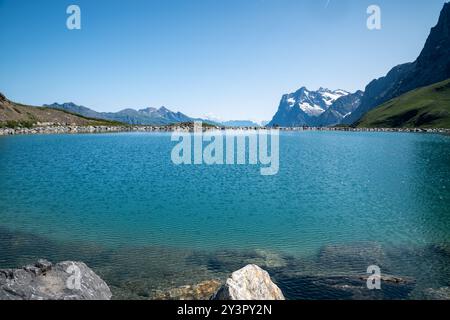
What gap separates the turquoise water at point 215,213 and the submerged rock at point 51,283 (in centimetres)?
304

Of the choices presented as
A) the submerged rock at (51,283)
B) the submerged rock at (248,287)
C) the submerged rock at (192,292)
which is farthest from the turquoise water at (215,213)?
the submerged rock at (248,287)

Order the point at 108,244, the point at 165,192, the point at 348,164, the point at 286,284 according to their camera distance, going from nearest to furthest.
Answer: the point at 286,284 < the point at 108,244 < the point at 165,192 < the point at 348,164

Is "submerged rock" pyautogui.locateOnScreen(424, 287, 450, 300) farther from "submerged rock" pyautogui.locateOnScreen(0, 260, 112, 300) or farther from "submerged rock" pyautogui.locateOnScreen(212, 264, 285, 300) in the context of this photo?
"submerged rock" pyautogui.locateOnScreen(0, 260, 112, 300)

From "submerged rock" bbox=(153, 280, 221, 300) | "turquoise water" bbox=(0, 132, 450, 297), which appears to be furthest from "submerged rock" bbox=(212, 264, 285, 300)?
"turquoise water" bbox=(0, 132, 450, 297)

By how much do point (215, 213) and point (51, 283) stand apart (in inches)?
802

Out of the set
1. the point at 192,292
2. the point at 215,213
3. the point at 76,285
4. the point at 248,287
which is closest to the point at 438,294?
the point at 248,287

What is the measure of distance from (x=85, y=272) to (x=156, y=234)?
11.3 meters

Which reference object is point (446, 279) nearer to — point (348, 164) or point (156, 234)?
point (156, 234)

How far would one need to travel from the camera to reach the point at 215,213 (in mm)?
36844

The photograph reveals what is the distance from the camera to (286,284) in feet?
72.2

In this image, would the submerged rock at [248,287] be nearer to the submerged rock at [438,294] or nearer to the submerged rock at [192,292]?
the submerged rock at [192,292]

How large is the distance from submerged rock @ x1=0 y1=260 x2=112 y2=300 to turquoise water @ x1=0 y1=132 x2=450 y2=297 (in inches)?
120
